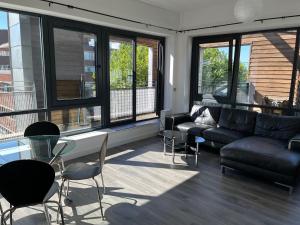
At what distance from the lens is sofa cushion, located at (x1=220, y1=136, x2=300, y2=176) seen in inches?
109

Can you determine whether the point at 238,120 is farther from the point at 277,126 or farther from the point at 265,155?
the point at 265,155

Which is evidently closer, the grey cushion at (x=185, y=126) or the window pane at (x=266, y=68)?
the window pane at (x=266, y=68)

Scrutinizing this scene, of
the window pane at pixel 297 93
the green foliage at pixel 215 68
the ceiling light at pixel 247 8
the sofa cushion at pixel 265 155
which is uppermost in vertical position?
the ceiling light at pixel 247 8

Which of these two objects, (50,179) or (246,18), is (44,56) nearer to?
(50,179)

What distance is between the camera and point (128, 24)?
14.0 feet

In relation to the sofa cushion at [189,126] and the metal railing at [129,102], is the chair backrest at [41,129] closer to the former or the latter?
the metal railing at [129,102]

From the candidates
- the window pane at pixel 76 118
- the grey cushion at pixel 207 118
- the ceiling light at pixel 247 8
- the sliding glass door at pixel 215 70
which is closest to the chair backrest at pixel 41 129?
the window pane at pixel 76 118

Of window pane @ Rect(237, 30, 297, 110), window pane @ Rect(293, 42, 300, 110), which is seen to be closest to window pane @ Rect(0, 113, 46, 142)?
window pane @ Rect(237, 30, 297, 110)

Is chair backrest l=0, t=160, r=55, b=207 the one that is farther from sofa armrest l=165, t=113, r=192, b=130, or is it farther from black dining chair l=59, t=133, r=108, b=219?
sofa armrest l=165, t=113, r=192, b=130

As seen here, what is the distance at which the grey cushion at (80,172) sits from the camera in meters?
2.27

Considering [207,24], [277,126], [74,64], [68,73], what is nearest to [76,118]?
[68,73]

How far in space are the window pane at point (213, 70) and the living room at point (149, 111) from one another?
0.02 metres

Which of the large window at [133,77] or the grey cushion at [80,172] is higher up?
the large window at [133,77]

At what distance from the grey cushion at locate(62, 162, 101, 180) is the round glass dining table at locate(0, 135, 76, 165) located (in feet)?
0.61
